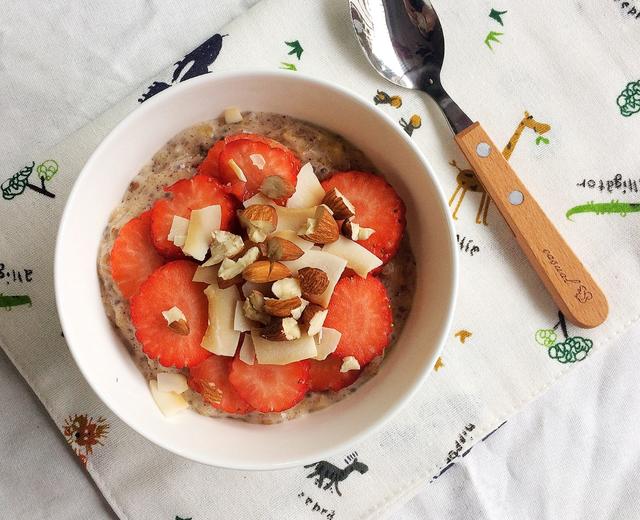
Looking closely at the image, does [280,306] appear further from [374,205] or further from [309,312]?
[374,205]

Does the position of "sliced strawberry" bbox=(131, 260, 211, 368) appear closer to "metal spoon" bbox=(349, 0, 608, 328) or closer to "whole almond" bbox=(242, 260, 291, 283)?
"whole almond" bbox=(242, 260, 291, 283)

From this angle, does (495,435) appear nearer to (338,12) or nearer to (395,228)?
(395,228)

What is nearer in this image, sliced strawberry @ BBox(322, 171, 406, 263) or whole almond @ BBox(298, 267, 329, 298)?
whole almond @ BBox(298, 267, 329, 298)

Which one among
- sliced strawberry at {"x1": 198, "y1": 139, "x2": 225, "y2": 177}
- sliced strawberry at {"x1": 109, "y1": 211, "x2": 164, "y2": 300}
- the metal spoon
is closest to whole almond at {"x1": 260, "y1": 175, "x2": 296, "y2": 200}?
sliced strawberry at {"x1": 198, "y1": 139, "x2": 225, "y2": 177}

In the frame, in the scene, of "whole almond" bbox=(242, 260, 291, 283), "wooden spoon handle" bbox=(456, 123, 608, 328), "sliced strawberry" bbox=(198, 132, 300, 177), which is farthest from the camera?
"wooden spoon handle" bbox=(456, 123, 608, 328)

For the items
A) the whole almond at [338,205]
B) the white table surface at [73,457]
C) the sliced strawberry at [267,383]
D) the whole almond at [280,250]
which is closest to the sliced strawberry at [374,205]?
the whole almond at [338,205]

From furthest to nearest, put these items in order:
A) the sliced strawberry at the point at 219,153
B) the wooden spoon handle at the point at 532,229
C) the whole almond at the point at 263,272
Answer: the wooden spoon handle at the point at 532,229, the sliced strawberry at the point at 219,153, the whole almond at the point at 263,272

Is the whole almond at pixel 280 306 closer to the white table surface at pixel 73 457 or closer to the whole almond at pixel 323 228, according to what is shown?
the whole almond at pixel 323 228

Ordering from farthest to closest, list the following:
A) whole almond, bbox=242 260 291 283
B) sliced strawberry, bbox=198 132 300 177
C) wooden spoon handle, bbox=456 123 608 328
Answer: wooden spoon handle, bbox=456 123 608 328 → sliced strawberry, bbox=198 132 300 177 → whole almond, bbox=242 260 291 283
